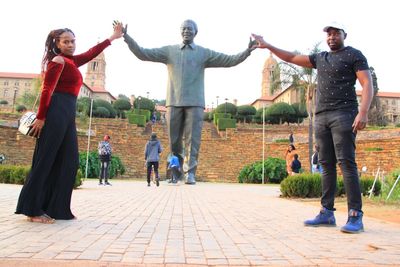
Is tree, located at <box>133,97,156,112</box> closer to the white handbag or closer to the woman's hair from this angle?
the woman's hair

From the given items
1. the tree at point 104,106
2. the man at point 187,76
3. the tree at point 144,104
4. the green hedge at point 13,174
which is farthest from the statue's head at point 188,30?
the tree at point 104,106

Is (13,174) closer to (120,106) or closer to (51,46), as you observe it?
(51,46)

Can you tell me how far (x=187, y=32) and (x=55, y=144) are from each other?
670 cm

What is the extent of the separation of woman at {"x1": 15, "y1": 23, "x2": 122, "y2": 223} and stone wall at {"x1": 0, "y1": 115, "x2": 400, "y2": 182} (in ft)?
72.4

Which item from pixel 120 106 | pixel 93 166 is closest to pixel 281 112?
pixel 120 106

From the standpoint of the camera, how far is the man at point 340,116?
3834 mm

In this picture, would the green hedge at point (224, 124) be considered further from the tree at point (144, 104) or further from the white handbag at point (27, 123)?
the white handbag at point (27, 123)

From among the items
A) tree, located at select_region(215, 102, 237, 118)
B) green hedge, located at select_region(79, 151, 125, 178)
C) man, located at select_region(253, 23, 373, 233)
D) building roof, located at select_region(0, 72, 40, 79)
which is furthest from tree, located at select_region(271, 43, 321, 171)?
building roof, located at select_region(0, 72, 40, 79)

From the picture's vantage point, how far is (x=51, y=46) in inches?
166

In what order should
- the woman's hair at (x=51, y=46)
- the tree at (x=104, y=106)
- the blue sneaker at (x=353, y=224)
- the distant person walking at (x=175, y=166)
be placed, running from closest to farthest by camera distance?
the blue sneaker at (x=353, y=224) → the woman's hair at (x=51, y=46) → the distant person walking at (x=175, y=166) → the tree at (x=104, y=106)

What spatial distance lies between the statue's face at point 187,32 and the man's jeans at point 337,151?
248 inches

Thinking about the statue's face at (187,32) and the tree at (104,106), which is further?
the tree at (104,106)

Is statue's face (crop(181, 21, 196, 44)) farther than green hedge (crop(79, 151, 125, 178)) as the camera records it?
No

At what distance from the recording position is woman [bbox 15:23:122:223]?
3.76 metres
